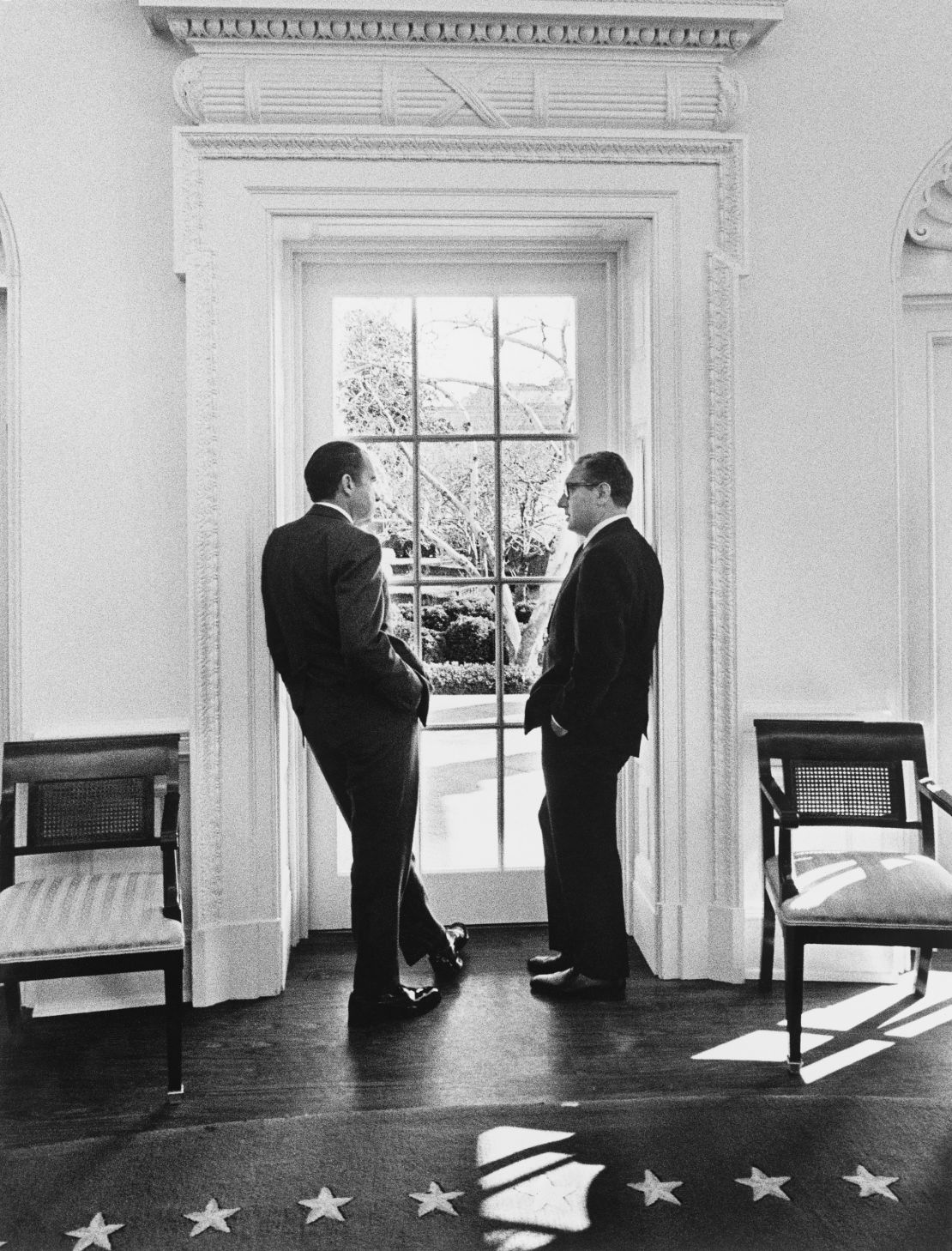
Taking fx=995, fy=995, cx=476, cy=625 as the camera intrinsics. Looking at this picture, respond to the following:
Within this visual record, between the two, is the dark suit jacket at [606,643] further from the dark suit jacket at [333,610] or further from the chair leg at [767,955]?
the chair leg at [767,955]

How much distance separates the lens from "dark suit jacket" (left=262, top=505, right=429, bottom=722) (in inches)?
111

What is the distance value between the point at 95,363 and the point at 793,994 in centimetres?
284

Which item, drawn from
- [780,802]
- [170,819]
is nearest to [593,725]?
[780,802]

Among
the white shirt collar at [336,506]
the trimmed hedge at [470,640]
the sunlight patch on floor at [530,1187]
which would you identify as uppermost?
the white shirt collar at [336,506]

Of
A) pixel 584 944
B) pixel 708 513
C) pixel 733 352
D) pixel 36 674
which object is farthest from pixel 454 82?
pixel 584 944

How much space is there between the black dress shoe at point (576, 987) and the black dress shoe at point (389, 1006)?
0.35 m

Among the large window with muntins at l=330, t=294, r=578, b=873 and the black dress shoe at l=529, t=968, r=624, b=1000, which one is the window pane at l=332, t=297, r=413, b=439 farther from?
the black dress shoe at l=529, t=968, r=624, b=1000

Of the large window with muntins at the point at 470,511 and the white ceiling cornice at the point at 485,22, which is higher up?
the white ceiling cornice at the point at 485,22

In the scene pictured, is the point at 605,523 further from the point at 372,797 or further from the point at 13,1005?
the point at 13,1005

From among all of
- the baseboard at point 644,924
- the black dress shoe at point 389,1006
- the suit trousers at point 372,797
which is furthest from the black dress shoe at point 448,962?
the baseboard at point 644,924

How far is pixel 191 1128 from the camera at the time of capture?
2467 millimetres

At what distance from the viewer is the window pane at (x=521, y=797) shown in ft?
12.4

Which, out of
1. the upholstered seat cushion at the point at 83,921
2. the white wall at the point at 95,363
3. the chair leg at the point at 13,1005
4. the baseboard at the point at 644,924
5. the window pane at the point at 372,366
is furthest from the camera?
the window pane at the point at 372,366

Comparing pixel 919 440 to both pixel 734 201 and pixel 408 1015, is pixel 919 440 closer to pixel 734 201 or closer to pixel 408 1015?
pixel 734 201
